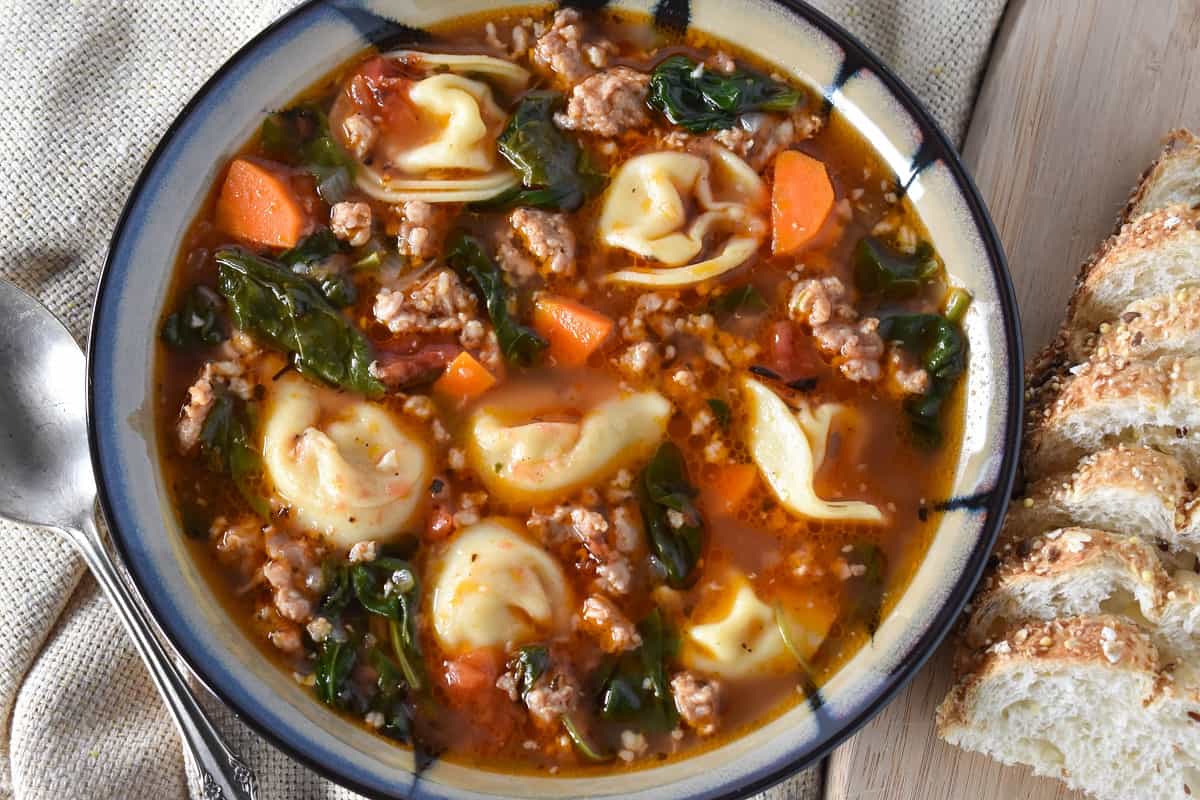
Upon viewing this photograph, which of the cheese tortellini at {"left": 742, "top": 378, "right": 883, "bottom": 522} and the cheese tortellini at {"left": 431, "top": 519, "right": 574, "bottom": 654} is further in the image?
the cheese tortellini at {"left": 742, "top": 378, "right": 883, "bottom": 522}

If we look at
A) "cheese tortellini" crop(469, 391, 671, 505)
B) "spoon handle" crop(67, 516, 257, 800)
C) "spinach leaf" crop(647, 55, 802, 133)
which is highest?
"spinach leaf" crop(647, 55, 802, 133)

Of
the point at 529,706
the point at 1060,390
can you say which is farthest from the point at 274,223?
the point at 1060,390

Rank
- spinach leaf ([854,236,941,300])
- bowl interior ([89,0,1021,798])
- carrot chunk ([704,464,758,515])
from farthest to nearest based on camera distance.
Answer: spinach leaf ([854,236,941,300]), carrot chunk ([704,464,758,515]), bowl interior ([89,0,1021,798])

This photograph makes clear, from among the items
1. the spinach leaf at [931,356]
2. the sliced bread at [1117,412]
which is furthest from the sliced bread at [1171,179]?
the spinach leaf at [931,356]

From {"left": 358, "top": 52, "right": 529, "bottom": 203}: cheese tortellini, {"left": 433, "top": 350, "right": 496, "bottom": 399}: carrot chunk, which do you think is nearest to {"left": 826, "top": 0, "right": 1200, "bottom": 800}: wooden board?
{"left": 358, "top": 52, "right": 529, "bottom": 203}: cheese tortellini

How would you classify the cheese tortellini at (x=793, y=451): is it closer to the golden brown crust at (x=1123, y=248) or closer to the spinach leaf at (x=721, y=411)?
the spinach leaf at (x=721, y=411)

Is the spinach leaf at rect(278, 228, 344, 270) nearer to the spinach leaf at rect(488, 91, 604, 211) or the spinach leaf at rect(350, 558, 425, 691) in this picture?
the spinach leaf at rect(488, 91, 604, 211)
